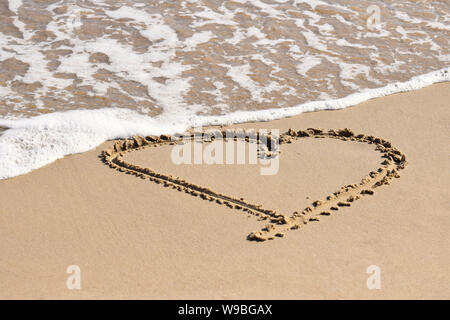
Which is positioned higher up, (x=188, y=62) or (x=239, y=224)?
(x=239, y=224)

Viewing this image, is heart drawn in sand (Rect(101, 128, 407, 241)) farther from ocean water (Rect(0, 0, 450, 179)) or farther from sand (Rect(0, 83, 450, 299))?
→ ocean water (Rect(0, 0, 450, 179))

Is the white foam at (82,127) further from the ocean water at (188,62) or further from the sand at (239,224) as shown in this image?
the sand at (239,224)

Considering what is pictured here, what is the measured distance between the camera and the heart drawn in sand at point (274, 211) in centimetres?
305

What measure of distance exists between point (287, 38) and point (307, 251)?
360cm

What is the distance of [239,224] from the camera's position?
3.03 metres

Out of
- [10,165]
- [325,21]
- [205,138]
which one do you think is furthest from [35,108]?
[325,21]

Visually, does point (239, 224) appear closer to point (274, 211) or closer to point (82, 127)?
point (274, 211)

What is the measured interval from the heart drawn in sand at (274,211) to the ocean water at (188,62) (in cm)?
21

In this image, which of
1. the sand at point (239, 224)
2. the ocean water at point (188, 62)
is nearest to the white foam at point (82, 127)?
the ocean water at point (188, 62)

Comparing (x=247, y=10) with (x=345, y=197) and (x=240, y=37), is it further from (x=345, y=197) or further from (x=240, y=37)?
(x=345, y=197)

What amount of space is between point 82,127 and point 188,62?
160 centimetres

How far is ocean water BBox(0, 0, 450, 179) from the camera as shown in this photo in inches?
166

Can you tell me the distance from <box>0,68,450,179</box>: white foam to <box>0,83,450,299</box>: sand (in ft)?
0.45

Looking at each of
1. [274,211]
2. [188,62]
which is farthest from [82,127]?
[274,211]
